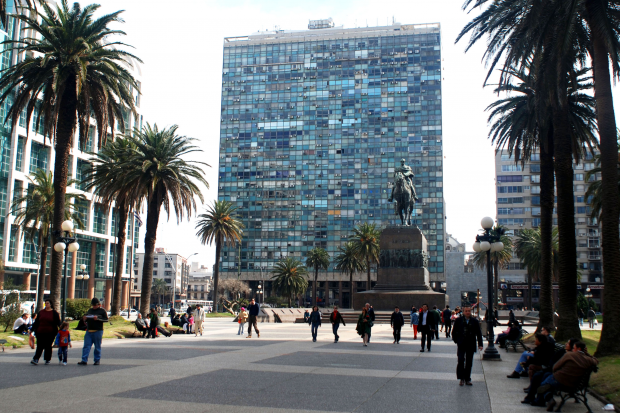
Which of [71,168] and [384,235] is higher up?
[71,168]

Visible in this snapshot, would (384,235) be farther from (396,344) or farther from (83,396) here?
(83,396)

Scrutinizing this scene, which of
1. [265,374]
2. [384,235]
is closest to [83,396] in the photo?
[265,374]

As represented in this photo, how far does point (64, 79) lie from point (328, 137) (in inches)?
3989

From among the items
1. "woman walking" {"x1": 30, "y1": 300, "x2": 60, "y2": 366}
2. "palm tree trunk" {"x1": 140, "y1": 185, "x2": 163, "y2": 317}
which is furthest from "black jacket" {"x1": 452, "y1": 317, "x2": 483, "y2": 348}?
"palm tree trunk" {"x1": 140, "y1": 185, "x2": 163, "y2": 317}

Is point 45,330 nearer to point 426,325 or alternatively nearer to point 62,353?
point 62,353

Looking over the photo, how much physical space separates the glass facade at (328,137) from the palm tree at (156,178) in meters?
84.2

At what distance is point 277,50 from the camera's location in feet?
436

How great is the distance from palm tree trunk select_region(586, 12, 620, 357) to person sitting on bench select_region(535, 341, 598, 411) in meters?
7.38

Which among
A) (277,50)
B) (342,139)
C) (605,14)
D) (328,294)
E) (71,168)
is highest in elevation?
(277,50)

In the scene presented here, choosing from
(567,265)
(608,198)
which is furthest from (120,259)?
(608,198)

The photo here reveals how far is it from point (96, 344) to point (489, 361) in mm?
12032

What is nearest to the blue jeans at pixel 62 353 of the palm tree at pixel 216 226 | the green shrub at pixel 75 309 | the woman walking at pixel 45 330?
the woman walking at pixel 45 330

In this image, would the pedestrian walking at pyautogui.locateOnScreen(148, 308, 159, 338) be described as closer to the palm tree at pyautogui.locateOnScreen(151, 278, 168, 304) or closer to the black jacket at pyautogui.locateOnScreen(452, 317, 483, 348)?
the black jacket at pyautogui.locateOnScreen(452, 317, 483, 348)

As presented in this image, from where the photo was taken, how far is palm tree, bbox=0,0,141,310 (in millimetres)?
25609
